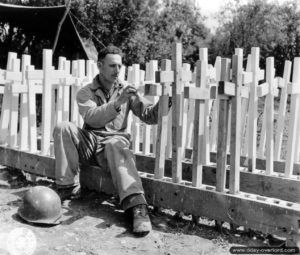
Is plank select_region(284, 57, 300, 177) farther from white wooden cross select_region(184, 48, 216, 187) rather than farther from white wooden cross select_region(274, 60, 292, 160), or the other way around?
white wooden cross select_region(184, 48, 216, 187)

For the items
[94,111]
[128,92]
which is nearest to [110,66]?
[94,111]

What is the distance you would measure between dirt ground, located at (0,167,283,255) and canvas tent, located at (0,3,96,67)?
961 centimetres

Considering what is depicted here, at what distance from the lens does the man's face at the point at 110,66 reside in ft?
14.4

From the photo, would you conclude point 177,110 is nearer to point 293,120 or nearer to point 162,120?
point 162,120

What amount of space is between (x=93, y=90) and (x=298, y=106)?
2.38m

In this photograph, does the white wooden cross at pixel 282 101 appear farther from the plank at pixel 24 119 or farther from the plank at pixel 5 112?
the plank at pixel 5 112

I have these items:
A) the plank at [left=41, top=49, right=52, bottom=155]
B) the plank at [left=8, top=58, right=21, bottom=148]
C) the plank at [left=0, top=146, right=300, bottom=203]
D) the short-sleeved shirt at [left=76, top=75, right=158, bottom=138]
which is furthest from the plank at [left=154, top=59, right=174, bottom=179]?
the plank at [left=8, top=58, right=21, bottom=148]

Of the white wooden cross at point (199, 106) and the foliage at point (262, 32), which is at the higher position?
the foliage at point (262, 32)

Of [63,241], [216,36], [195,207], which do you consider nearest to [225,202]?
[195,207]

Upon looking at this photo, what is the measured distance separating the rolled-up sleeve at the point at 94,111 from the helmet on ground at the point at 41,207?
2.76ft

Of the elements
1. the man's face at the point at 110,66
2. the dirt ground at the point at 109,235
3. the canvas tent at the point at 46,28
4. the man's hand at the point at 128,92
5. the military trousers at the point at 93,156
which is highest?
the canvas tent at the point at 46,28

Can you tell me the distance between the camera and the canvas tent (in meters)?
12.9

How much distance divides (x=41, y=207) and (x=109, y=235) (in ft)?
2.21

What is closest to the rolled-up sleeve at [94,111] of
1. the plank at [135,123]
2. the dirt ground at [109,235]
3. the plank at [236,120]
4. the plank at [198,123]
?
the plank at [198,123]
